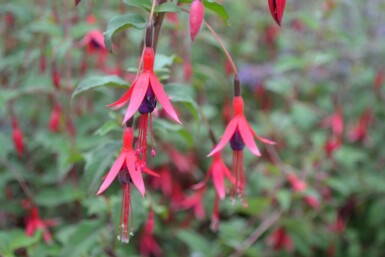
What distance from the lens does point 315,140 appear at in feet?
5.33

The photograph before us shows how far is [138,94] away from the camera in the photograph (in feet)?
2.13

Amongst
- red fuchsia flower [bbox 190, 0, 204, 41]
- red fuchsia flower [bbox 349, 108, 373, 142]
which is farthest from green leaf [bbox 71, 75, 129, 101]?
red fuchsia flower [bbox 349, 108, 373, 142]

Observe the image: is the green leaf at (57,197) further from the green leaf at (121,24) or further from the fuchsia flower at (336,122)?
the fuchsia flower at (336,122)

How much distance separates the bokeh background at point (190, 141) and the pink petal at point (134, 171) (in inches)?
8.1

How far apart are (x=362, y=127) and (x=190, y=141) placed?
3.15ft

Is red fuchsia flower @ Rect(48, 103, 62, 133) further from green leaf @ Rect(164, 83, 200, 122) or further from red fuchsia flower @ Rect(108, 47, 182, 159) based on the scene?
red fuchsia flower @ Rect(108, 47, 182, 159)

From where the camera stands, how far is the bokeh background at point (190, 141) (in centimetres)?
124

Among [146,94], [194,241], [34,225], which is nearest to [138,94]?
[146,94]

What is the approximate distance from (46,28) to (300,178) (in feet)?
2.62

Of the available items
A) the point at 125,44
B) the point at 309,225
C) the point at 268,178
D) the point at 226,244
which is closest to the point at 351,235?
the point at 309,225

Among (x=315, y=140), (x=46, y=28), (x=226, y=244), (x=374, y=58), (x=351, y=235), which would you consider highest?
(x=46, y=28)

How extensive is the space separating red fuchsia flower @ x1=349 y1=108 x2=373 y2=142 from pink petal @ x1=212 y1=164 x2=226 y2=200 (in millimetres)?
967

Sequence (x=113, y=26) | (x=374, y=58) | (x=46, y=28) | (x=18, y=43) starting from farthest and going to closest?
(x=374, y=58) → (x=18, y=43) → (x=46, y=28) → (x=113, y=26)

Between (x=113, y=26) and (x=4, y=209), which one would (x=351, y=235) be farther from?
(x=113, y=26)
